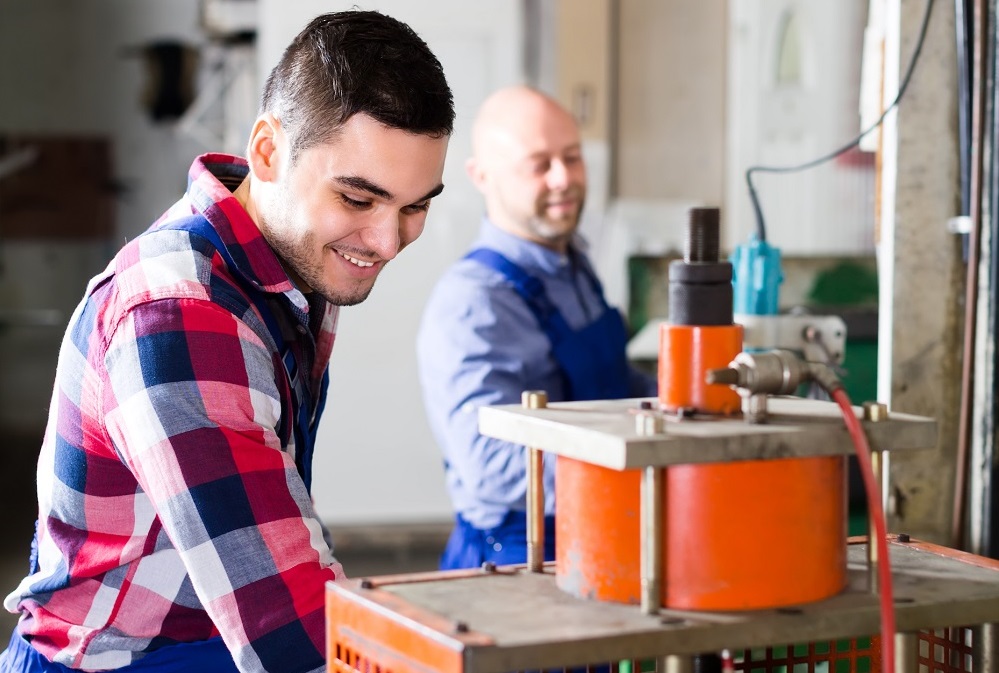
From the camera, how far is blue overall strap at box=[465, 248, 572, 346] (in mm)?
2213

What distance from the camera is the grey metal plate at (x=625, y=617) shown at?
0.77 meters

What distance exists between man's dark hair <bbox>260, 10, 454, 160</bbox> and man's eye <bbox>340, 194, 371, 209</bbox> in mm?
61

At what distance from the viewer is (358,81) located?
118 cm

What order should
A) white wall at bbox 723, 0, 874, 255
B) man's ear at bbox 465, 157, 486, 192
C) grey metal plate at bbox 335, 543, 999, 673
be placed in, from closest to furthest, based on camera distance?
grey metal plate at bbox 335, 543, 999, 673 → man's ear at bbox 465, 157, 486, 192 → white wall at bbox 723, 0, 874, 255

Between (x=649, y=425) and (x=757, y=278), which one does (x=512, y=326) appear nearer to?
(x=757, y=278)

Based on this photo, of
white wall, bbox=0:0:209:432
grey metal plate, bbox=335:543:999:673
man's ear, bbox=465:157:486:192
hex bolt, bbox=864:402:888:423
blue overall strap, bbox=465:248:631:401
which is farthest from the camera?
white wall, bbox=0:0:209:432

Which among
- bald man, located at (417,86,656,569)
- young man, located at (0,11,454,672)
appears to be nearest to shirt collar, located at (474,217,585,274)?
bald man, located at (417,86,656,569)

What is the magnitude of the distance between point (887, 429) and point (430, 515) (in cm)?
374

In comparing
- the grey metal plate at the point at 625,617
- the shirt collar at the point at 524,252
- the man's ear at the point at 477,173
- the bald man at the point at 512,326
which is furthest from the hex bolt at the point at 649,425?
the man's ear at the point at 477,173

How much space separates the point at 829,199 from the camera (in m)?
4.57

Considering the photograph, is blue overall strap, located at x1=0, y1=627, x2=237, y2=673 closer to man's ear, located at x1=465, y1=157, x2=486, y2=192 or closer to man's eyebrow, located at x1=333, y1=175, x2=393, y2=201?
man's eyebrow, located at x1=333, y1=175, x2=393, y2=201

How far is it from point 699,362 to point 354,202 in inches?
17.8

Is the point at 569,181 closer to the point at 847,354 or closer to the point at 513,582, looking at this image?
the point at 847,354

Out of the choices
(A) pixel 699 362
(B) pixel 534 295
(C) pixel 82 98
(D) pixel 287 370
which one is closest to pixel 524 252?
(B) pixel 534 295
